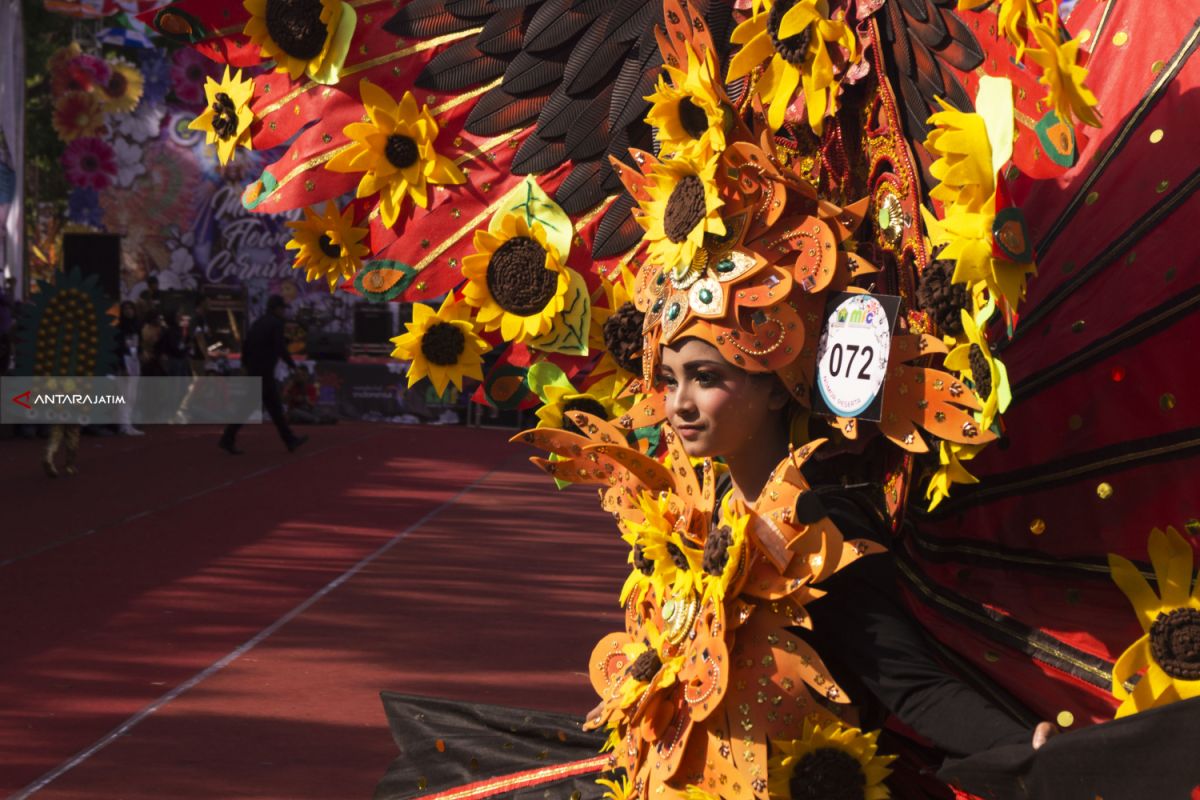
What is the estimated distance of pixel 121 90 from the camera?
76.6 feet

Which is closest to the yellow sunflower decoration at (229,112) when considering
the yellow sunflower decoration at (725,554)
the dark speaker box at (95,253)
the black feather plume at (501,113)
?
the black feather plume at (501,113)

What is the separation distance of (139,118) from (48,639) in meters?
18.0

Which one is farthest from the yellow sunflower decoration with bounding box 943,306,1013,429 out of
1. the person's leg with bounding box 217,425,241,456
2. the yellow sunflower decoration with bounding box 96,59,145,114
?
the yellow sunflower decoration with bounding box 96,59,145,114

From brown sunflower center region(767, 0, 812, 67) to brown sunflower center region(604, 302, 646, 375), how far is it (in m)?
0.66

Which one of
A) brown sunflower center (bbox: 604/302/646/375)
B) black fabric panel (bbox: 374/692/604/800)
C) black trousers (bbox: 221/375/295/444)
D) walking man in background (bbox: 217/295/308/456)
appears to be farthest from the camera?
black trousers (bbox: 221/375/295/444)

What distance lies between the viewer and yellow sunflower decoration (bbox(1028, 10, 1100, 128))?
2105 mm

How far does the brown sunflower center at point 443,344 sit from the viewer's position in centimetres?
339

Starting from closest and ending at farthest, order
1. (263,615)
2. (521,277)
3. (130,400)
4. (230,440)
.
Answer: (521,277) < (263,615) < (230,440) < (130,400)

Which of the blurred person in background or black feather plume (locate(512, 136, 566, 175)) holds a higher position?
black feather plume (locate(512, 136, 566, 175))

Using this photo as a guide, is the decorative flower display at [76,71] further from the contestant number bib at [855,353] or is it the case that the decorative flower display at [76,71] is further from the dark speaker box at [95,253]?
the contestant number bib at [855,353]

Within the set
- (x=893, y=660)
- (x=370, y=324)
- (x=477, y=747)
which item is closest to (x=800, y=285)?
(x=893, y=660)

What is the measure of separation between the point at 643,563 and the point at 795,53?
41.8 inches

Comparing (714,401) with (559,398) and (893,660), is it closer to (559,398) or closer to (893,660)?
(893,660)

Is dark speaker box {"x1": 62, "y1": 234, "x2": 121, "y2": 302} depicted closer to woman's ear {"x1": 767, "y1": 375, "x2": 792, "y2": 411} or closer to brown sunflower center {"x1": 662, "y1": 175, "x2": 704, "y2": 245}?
brown sunflower center {"x1": 662, "y1": 175, "x2": 704, "y2": 245}
